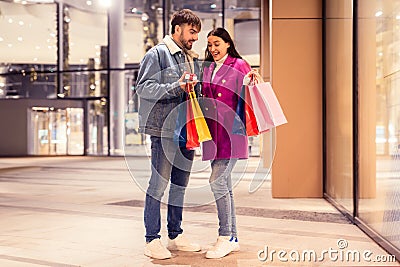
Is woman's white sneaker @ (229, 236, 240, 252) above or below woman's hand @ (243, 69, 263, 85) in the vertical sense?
below

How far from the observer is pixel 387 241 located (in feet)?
15.3

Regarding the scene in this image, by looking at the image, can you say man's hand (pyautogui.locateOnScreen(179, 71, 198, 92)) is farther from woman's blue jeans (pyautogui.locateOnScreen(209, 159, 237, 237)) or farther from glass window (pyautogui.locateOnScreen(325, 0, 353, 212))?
glass window (pyautogui.locateOnScreen(325, 0, 353, 212))

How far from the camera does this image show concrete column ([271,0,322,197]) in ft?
26.9

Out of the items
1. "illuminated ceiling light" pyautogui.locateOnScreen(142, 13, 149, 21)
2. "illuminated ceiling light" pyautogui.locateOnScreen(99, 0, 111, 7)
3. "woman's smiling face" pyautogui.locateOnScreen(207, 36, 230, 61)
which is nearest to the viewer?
"woman's smiling face" pyautogui.locateOnScreen(207, 36, 230, 61)

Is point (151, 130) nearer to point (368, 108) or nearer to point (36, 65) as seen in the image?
point (368, 108)

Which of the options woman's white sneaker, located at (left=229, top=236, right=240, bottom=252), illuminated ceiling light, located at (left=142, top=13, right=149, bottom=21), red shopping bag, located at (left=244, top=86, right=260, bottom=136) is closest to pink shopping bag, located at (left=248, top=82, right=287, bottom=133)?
red shopping bag, located at (left=244, top=86, right=260, bottom=136)

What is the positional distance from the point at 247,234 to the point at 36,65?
20.0 meters

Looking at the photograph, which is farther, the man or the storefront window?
the storefront window

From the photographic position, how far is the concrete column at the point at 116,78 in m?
23.1

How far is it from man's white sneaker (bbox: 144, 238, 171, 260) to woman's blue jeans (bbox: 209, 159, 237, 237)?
1.35 ft

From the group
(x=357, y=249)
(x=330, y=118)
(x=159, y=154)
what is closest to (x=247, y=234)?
(x=357, y=249)

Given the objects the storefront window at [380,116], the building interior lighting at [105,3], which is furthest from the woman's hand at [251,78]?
the building interior lighting at [105,3]

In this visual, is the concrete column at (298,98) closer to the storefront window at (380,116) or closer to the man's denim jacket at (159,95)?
the storefront window at (380,116)

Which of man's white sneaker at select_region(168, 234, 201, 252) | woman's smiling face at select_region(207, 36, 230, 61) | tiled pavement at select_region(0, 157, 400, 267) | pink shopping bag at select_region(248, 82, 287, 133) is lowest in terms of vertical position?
tiled pavement at select_region(0, 157, 400, 267)
